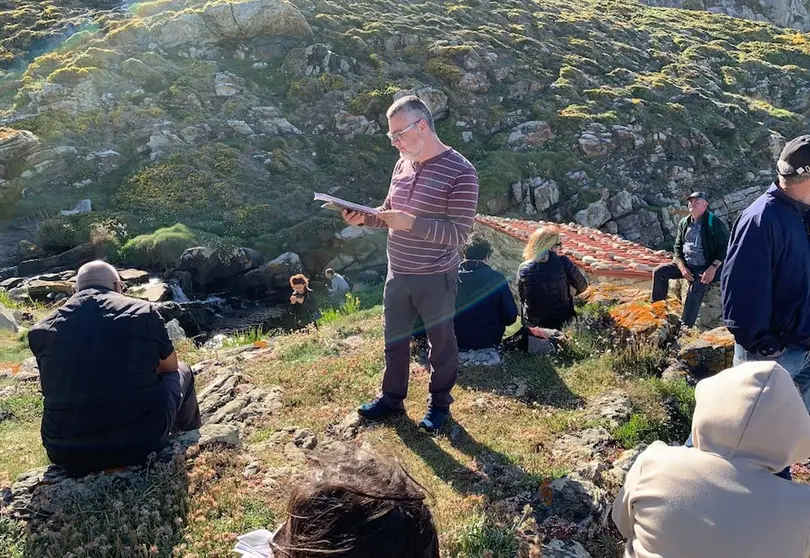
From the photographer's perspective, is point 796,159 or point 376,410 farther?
point 376,410

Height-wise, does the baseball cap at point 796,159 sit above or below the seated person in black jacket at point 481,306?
above

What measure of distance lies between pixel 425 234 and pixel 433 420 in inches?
60.9

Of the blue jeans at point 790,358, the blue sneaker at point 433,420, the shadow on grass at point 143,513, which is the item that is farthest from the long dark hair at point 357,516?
the blue sneaker at point 433,420

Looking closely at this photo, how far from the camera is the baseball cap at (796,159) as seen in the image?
323cm

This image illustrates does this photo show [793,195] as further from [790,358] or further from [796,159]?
[790,358]

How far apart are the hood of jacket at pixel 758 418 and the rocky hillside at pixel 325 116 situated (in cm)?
1446

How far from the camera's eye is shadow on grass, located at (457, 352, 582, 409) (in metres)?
5.19

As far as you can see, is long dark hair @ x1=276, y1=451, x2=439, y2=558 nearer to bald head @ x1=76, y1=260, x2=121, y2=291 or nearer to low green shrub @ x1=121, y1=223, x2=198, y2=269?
bald head @ x1=76, y1=260, x2=121, y2=291

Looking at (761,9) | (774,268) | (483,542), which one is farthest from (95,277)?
(761,9)

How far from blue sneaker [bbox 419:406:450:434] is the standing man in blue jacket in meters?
2.13

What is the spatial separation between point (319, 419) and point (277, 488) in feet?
4.11

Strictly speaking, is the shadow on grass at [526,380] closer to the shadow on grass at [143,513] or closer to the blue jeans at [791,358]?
the blue jeans at [791,358]

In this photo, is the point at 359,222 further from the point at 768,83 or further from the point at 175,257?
the point at 768,83

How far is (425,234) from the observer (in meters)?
3.88
